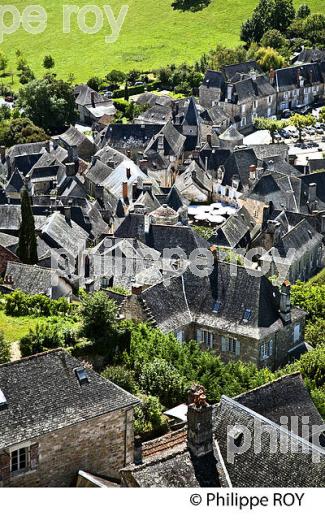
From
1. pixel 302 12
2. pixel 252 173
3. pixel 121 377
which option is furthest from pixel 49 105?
pixel 121 377

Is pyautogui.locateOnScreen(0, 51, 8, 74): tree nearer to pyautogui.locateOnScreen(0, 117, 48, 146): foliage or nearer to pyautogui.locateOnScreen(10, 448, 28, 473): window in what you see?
pyautogui.locateOnScreen(0, 117, 48, 146): foliage

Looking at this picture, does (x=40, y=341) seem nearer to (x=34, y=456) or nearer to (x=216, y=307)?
(x=34, y=456)

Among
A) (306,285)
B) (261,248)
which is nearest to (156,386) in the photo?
(306,285)

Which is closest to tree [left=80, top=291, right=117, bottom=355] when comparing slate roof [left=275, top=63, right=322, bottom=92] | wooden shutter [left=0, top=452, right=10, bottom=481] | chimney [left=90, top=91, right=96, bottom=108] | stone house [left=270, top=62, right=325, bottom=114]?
wooden shutter [left=0, top=452, right=10, bottom=481]

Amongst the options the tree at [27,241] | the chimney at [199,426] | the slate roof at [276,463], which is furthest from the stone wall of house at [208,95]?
the chimney at [199,426]

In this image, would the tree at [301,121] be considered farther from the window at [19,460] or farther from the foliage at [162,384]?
the window at [19,460]

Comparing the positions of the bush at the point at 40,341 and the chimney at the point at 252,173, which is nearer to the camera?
the bush at the point at 40,341
